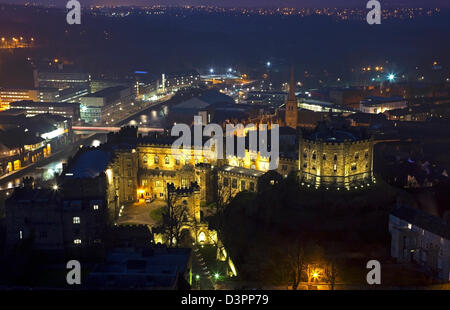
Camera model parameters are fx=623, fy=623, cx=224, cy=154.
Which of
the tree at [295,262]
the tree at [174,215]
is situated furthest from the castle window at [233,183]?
the tree at [295,262]

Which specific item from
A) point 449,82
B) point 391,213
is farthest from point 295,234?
point 449,82

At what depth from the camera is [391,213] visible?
43219mm

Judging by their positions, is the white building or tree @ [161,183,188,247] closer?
the white building

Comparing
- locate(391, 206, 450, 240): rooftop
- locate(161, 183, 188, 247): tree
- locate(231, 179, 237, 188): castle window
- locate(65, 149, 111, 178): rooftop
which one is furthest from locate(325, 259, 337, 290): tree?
locate(65, 149, 111, 178): rooftop

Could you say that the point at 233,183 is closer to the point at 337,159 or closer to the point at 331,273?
the point at 337,159

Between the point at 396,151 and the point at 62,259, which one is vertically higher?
the point at 396,151

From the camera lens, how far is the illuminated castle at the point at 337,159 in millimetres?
47812

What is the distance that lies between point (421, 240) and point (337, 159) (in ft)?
33.0

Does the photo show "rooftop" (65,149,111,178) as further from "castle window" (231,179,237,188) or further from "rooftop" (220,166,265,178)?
"castle window" (231,179,237,188)

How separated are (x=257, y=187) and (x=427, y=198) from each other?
1407 cm

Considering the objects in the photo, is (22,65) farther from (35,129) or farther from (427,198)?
(427,198)

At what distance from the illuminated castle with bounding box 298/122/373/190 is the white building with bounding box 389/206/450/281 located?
19.4 ft

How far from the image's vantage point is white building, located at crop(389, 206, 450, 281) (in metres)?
38.2
